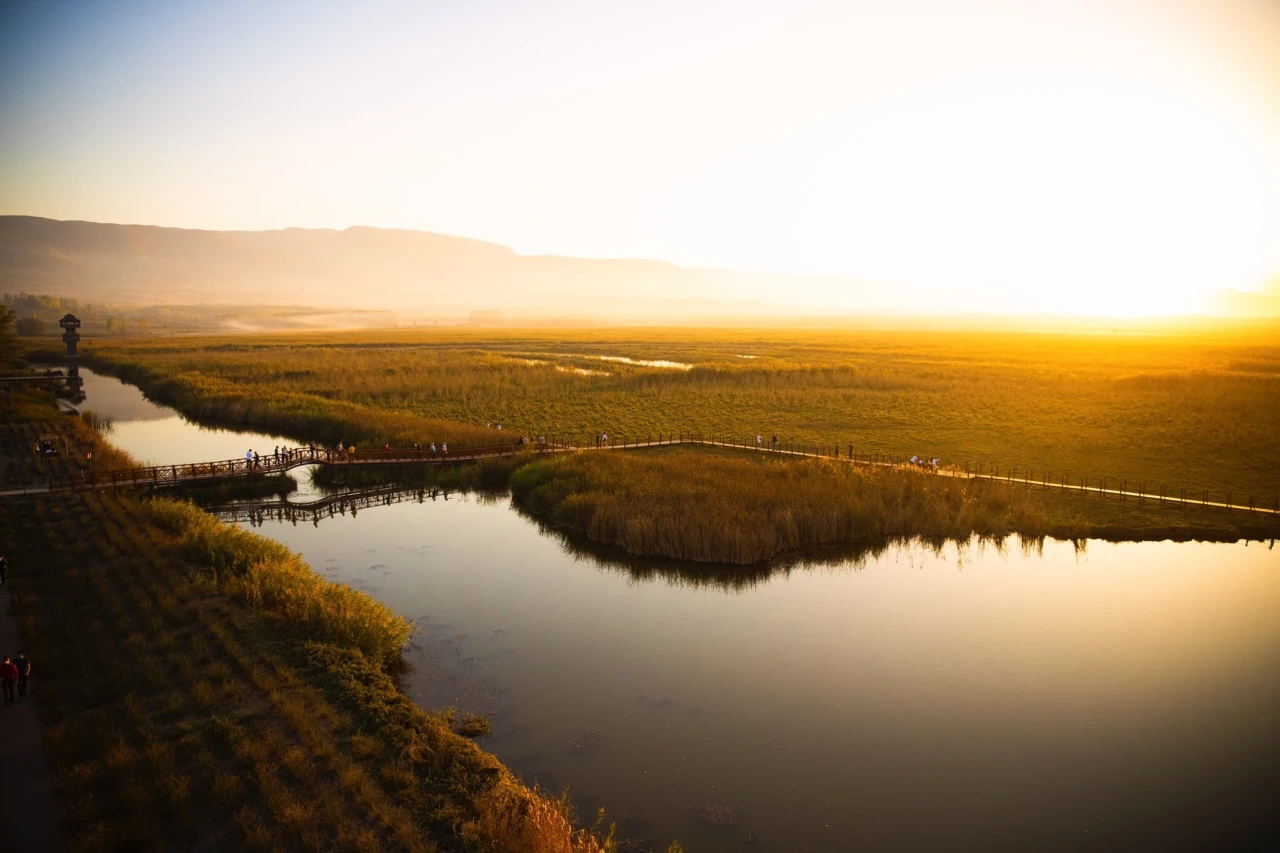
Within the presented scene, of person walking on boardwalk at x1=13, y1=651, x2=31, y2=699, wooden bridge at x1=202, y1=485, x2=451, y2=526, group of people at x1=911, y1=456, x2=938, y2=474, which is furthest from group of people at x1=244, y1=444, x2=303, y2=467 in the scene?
group of people at x1=911, y1=456, x2=938, y2=474

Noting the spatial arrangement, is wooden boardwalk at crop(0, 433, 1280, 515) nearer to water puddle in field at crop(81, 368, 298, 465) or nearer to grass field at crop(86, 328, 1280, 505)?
grass field at crop(86, 328, 1280, 505)

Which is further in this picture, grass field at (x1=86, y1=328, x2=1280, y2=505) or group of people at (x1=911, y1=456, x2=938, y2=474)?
grass field at (x1=86, y1=328, x2=1280, y2=505)

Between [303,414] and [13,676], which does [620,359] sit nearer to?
[303,414]

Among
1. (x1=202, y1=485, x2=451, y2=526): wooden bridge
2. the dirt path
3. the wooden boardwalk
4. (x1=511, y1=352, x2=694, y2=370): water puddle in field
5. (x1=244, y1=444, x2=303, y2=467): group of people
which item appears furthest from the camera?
(x1=511, y1=352, x2=694, y2=370): water puddle in field

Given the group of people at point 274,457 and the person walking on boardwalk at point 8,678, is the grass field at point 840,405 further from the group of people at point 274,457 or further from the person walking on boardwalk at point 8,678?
the person walking on boardwalk at point 8,678

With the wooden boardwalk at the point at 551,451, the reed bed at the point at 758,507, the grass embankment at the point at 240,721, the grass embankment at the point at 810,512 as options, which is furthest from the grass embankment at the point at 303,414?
the grass embankment at the point at 240,721
